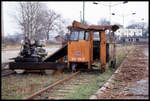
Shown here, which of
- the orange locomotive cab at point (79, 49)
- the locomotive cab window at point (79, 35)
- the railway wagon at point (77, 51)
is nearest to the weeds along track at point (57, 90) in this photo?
the railway wagon at point (77, 51)

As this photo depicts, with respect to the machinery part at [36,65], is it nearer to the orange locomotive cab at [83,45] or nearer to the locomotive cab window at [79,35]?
the orange locomotive cab at [83,45]

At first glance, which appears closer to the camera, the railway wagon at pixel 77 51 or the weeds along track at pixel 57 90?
the weeds along track at pixel 57 90

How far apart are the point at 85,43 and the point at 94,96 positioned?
597 centimetres

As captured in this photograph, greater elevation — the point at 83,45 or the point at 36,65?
the point at 83,45

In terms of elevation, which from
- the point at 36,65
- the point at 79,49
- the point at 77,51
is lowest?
the point at 36,65

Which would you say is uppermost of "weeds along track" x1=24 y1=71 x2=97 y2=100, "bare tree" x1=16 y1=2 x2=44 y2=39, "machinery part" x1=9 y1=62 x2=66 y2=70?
"bare tree" x1=16 y1=2 x2=44 y2=39

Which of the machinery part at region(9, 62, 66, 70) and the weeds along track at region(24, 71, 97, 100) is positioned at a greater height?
the machinery part at region(9, 62, 66, 70)

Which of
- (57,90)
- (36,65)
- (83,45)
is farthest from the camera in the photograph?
(83,45)

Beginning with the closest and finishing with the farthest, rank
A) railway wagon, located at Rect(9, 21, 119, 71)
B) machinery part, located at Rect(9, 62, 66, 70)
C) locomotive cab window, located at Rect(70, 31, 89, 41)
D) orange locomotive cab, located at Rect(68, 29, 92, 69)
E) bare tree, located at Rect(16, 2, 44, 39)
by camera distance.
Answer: machinery part, located at Rect(9, 62, 66, 70) → railway wagon, located at Rect(9, 21, 119, 71) → orange locomotive cab, located at Rect(68, 29, 92, 69) → locomotive cab window, located at Rect(70, 31, 89, 41) → bare tree, located at Rect(16, 2, 44, 39)

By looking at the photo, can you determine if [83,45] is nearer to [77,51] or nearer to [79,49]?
[79,49]

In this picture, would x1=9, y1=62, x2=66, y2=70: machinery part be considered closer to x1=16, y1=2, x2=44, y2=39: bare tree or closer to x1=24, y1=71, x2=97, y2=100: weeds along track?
x1=24, y1=71, x2=97, y2=100: weeds along track

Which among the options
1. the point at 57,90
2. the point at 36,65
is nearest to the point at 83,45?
the point at 36,65

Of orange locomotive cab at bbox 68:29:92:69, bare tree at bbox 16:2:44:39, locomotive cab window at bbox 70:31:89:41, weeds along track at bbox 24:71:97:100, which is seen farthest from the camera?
bare tree at bbox 16:2:44:39

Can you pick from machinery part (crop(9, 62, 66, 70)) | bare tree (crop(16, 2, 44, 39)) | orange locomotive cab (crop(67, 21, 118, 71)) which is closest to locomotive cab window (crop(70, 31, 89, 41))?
orange locomotive cab (crop(67, 21, 118, 71))
